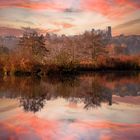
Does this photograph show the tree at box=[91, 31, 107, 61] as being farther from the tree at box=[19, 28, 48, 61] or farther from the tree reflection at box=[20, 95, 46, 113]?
the tree reflection at box=[20, 95, 46, 113]

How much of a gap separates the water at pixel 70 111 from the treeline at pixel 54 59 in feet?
11.6

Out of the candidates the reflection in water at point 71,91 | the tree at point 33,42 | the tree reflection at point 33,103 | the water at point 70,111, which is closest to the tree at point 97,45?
the tree at point 33,42

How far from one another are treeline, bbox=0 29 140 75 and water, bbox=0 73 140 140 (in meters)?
3.52

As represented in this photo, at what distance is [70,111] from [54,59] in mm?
7152

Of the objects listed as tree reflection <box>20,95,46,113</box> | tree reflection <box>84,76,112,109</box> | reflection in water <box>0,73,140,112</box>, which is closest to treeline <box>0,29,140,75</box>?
reflection in water <box>0,73,140,112</box>

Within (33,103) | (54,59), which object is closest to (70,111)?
(33,103)

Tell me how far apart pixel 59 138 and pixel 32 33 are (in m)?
10.1

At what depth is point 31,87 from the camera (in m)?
9.20

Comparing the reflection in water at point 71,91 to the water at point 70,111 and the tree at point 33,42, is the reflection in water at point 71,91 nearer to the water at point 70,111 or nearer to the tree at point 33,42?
the water at point 70,111

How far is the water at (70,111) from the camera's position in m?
5.37

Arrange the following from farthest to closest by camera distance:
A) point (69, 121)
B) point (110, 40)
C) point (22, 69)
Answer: point (110, 40) → point (22, 69) → point (69, 121)

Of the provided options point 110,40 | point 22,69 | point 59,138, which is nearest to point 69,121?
point 59,138

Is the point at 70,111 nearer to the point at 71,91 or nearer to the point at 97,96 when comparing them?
the point at 97,96

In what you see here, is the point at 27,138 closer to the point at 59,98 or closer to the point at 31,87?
the point at 59,98
